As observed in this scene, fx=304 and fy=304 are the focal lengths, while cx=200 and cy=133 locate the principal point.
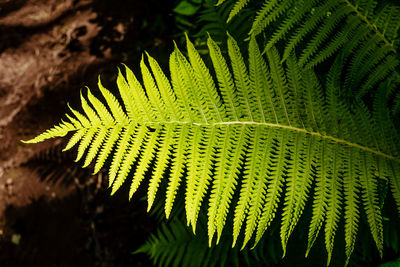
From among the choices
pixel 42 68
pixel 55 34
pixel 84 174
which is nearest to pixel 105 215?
pixel 84 174

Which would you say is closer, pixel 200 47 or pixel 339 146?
pixel 339 146

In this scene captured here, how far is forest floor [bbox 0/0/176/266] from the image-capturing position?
2.92 metres

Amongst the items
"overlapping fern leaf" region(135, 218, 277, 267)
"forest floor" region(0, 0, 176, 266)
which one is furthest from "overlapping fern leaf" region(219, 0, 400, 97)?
"forest floor" region(0, 0, 176, 266)

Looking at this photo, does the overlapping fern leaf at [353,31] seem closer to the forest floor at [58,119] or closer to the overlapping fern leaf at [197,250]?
the overlapping fern leaf at [197,250]

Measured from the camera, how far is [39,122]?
3.08m

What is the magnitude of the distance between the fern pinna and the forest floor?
147cm

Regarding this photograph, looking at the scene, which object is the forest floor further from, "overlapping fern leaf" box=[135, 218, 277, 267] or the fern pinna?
the fern pinna

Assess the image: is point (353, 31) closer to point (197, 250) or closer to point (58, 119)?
point (197, 250)

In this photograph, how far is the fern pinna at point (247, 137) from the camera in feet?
3.97

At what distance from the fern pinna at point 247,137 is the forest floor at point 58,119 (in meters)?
1.47

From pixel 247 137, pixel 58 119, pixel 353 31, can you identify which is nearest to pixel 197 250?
pixel 247 137

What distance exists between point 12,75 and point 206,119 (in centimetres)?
281

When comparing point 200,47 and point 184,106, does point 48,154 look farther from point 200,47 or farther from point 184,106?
point 184,106

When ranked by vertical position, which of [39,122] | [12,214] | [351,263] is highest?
[39,122]
